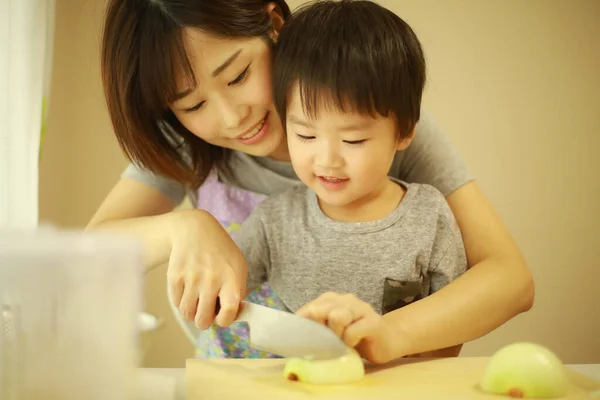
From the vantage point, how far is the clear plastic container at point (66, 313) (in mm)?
429

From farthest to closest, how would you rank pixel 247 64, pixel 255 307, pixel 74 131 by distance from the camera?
pixel 74 131
pixel 247 64
pixel 255 307

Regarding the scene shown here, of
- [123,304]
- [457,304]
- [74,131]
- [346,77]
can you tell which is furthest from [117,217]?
[74,131]

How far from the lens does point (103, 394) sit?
1.48ft

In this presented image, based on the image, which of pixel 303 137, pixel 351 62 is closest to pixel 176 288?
pixel 303 137

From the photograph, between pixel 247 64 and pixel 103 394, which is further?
pixel 247 64

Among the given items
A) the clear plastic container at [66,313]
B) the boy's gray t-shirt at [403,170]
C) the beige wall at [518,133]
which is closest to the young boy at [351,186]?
the boy's gray t-shirt at [403,170]

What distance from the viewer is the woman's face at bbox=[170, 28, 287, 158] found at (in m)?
0.99

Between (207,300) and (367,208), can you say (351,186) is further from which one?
(207,300)

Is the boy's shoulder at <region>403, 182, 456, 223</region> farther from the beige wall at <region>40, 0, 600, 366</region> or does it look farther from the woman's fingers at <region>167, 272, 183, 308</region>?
the beige wall at <region>40, 0, 600, 366</region>

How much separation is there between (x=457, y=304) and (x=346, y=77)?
1.10 feet

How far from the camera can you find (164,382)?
28.0 inches

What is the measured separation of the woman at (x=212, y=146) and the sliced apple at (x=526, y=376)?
18 centimetres

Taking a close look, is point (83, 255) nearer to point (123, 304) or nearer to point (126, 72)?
point (123, 304)

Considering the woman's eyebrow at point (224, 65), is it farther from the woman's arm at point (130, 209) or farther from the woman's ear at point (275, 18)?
the woman's arm at point (130, 209)
